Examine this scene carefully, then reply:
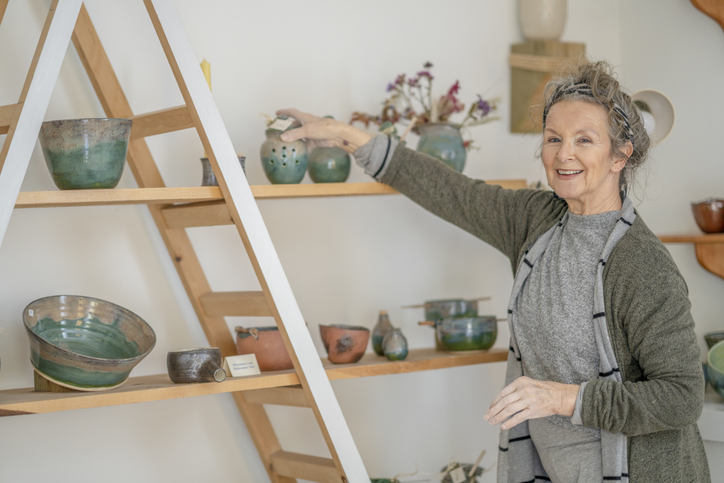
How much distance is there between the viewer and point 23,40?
165cm

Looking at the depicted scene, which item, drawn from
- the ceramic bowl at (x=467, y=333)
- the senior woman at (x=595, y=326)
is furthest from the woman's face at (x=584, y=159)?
the ceramic bowl at (x=467, y=333)

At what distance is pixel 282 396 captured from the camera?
65.3 inches

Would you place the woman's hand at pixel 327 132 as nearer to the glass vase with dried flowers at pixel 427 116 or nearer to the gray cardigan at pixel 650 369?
the glass vase with dried flowers at pixel 427 116

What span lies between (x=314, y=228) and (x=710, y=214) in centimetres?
109

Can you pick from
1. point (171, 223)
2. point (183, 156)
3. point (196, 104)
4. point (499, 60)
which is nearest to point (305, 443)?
point (171, 223)

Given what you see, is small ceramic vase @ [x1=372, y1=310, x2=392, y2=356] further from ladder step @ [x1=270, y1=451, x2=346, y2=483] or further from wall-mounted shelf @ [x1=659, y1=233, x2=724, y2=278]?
wall-mounted shelf @ [x1=659, y1=233, x2=724, y2=278]

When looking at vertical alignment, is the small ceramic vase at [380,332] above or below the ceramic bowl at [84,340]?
below

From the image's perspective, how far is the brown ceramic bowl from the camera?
76.6 inches

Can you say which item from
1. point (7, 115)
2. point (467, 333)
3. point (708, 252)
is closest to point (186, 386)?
point (7, 115)

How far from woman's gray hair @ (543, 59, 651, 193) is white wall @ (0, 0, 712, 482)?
69cm

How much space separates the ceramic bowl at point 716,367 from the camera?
1.88m

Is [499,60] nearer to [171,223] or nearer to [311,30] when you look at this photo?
[311,30]

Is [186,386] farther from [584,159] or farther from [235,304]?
[584,159]

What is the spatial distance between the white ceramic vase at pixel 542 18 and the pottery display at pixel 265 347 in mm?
1247
